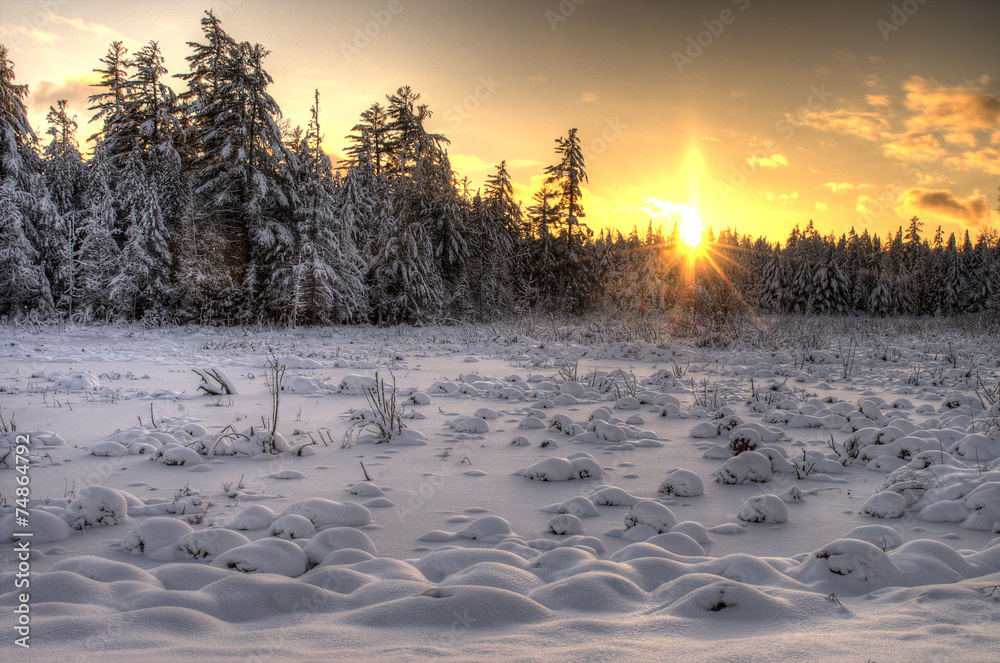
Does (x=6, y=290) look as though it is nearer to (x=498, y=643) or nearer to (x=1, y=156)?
(x=1, y=156)

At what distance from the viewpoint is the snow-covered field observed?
1533 millimetres

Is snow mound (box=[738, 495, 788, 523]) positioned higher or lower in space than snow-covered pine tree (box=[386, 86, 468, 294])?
lower

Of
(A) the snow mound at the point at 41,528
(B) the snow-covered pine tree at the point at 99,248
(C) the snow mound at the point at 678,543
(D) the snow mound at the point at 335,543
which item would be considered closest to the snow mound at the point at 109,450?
(A) the snow mound at the point at 41,528

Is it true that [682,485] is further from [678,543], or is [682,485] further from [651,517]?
[678,543]

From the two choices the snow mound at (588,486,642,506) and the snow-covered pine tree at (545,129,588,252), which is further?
the snow-covered pine tree at (545,129,588,252)

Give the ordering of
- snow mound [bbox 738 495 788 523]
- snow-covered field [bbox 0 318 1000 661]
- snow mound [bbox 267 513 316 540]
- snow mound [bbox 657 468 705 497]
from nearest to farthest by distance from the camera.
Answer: snow-covered field [bbox 0 318 1000 661] → snow mound [bbox 267 513 316 540] → snow mound [bbox 738 495 788 523] → snow mound [bbox 657 468 705 497]

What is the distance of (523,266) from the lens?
29031mm

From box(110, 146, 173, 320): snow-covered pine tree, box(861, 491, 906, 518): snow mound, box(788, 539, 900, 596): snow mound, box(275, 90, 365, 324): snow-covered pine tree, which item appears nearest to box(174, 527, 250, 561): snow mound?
box(788, 539, 900, 596): snow mound

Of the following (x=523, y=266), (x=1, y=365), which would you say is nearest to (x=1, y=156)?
(x=1, y=365)

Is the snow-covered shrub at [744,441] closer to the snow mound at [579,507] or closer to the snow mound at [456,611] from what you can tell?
the snow mound at [579,507]

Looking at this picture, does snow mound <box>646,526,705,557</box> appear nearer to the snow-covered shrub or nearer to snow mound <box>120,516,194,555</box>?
the snow-covered shrub

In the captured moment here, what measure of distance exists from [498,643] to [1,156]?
2752cm

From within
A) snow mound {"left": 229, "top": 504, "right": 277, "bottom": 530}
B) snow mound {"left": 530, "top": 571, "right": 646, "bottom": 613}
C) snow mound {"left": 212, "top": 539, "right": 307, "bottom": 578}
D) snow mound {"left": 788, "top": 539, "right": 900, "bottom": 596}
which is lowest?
snow mound {"left": 229, "top": 504, "right": 277, "bottom": 530}

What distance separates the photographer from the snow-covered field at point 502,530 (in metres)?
1.53
